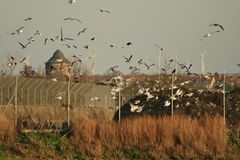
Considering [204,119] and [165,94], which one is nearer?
[204,119]

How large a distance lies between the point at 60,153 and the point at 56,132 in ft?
4.35

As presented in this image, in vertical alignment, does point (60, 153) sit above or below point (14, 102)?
below

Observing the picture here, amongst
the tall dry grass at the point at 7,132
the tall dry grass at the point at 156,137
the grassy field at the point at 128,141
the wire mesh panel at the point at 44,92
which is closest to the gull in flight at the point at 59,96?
the wire mesh panel at the point at 44,92

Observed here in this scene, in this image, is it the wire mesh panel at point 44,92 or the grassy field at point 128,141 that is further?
the wire mesh panel at point 44,92

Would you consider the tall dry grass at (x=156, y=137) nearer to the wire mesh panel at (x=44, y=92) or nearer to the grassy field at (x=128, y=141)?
the grassy field at (x=128, y=141)

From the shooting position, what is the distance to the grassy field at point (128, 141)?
16.4 metres

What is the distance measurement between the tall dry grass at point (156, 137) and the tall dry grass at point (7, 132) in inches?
76.6

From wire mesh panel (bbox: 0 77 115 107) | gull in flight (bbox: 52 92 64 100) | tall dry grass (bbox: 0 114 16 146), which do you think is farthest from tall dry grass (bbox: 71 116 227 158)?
gull in flight (bbox: 52 92 64 100)

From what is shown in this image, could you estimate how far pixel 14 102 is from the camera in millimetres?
20109

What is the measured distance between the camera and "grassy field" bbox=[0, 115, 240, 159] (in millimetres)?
16406

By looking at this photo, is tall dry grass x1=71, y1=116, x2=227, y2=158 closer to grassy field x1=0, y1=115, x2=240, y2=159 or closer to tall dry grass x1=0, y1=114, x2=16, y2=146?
grassy field x1=0, y1=115, x2=240, y2=159

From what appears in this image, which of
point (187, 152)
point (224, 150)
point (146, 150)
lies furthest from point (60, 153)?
point (224, 150)

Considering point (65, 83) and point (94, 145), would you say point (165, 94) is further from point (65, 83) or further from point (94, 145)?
point (94, 145)

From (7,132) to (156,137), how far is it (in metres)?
4.72
